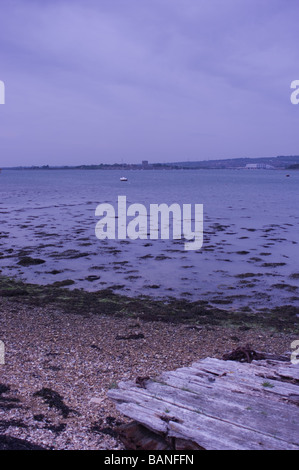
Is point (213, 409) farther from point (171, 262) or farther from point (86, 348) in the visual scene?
point (171, 262)

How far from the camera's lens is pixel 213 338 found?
33.7 ft

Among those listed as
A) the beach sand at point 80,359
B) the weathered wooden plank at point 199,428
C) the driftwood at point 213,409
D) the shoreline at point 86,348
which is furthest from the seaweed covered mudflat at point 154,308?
the weathered wooden plank at point 199,428

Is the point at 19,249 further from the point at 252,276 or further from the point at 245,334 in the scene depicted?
the point at 245,334

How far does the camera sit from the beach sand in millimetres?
5426

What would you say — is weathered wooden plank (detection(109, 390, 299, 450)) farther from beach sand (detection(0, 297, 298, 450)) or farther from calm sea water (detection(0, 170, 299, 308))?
calm sea water (detection(0, 170, 299, 308))

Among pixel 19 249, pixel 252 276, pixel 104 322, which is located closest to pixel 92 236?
pixel 19 249

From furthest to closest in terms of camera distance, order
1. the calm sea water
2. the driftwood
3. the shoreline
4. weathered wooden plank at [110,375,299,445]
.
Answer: the calm sea water → the shoreline → weathered wooden plank at [110,375,299,445] → the driftwood

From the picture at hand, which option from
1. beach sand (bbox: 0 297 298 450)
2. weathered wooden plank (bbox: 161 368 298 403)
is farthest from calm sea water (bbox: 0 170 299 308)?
weathered wooden plank (bbox: 161 368 298 403)

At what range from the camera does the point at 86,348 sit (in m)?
8.90

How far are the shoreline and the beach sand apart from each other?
2 centimetres

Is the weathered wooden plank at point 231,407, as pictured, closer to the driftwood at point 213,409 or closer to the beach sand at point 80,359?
the driftwood at point 213,409

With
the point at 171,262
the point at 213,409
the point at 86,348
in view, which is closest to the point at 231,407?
the point at 213,409

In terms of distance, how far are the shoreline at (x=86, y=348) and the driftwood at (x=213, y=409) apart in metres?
0.50

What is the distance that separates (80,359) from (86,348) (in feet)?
2.38
